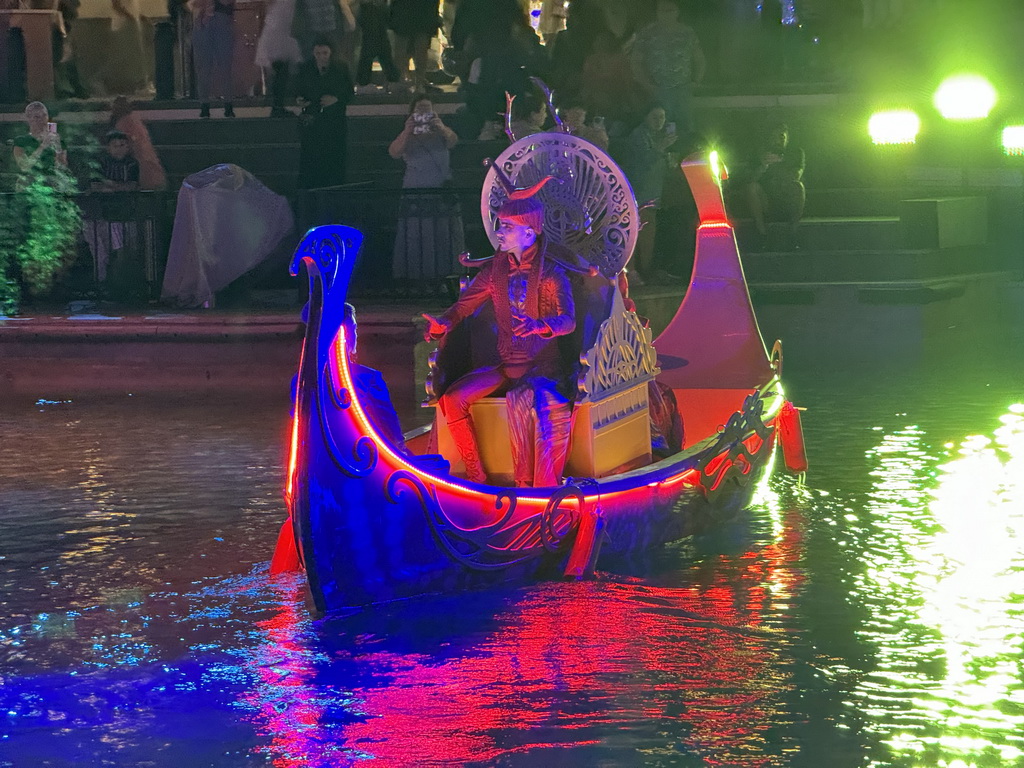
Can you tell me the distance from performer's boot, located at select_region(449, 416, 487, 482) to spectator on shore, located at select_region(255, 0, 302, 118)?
34.7ft

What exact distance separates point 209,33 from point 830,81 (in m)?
7.10

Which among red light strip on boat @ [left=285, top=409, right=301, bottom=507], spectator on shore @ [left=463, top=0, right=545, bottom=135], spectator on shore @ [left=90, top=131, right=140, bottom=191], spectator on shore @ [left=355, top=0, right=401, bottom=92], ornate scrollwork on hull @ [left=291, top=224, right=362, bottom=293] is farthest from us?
spectator on shore @ [left=355, top=0, right=401, bottom=92]

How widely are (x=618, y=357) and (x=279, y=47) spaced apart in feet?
35.0

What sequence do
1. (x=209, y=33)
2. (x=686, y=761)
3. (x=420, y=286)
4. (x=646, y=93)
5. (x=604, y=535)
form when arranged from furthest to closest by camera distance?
(x=209, y=33)
(x=646, y=93)
(x=420, y=286)
(x=604, y=535)
(x=686, y=761)

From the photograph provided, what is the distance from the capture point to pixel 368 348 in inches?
504

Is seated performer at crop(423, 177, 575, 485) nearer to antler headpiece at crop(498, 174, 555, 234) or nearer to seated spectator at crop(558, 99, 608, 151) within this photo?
antler headpiece at crop(498, 174, 555, 234)

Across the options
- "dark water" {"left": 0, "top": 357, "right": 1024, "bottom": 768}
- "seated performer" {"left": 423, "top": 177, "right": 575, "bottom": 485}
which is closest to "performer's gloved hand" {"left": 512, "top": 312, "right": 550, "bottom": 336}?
"seated performer" {"left": 423, "top": 177, "right": 575, "bottom": 485}

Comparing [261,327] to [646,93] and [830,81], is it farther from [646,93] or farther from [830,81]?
[830,81]

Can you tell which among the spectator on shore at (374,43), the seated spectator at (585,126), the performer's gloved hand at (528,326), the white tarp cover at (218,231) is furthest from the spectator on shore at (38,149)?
the performer's gloved hand at (528,326)

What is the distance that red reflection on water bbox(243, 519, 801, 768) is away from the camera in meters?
4.98

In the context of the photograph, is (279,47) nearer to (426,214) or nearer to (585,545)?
(426,214)

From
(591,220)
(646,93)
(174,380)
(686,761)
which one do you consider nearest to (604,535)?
(591,220)

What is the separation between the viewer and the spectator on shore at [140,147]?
49.0 feet

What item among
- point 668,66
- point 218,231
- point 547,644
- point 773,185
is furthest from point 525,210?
point 773,185
